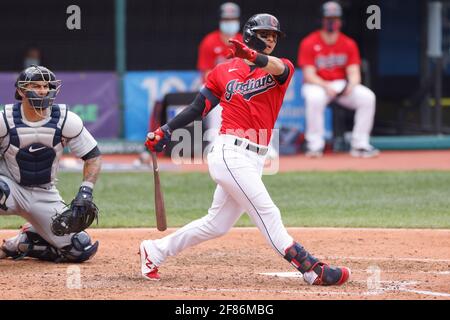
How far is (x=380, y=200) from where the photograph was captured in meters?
10.4

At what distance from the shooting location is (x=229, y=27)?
13578mm

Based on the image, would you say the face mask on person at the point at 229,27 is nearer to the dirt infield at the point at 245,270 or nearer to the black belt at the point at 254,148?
the dirt infield at the point at 245,270

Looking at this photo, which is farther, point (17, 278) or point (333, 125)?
point (333, 125)

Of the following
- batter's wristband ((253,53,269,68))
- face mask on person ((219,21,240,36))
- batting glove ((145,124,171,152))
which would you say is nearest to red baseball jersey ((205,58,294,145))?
batter's wristband ((253,53,269,68))

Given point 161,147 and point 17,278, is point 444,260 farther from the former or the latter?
point 17,278

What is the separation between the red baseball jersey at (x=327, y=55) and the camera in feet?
44.1

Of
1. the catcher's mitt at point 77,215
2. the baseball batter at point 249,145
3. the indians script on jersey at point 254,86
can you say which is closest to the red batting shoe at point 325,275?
the baseball batter at point 249,145

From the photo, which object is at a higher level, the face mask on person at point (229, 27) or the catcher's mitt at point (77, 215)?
the face mask on person at point (229, 27)

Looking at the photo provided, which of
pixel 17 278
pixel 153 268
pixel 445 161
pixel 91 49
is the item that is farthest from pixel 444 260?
pixel 91 49

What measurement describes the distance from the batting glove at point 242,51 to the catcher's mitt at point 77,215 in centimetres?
156

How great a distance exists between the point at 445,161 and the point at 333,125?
1.78 meters

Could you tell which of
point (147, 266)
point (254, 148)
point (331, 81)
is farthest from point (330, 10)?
point (147, 266)

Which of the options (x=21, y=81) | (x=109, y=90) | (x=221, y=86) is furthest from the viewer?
(x=109, y=90)

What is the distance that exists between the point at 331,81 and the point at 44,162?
7.06 m
